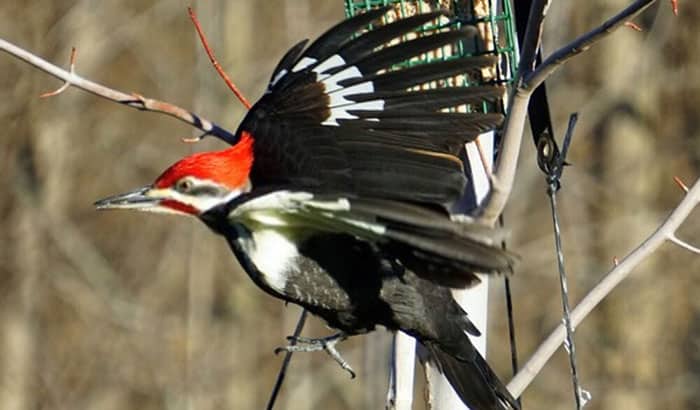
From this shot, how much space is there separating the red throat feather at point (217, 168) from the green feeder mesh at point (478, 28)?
0.69 metres

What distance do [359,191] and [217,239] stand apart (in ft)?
22.8

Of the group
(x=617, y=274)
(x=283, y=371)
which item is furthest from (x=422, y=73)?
(x=283, y=371)

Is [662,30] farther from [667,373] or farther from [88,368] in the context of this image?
[88,368]

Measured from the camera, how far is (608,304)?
10.1 metres

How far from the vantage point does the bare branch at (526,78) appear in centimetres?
247

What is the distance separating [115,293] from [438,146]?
6834 mm

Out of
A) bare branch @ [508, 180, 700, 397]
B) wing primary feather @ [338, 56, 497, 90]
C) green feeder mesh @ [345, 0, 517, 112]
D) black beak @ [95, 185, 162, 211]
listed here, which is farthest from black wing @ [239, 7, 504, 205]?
bare branch @ [508, 180, 700, 397]

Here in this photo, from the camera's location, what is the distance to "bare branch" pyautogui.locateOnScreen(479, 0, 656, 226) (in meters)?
2.47

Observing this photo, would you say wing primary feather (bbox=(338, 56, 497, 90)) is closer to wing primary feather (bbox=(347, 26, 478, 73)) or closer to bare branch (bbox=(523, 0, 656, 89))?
wing primary feather (bbox=(347, 26, 478, 73))

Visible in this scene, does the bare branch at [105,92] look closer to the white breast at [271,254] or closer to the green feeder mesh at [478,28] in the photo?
the white breast at [271,254]

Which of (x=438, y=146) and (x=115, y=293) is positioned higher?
(x=438, y=146)

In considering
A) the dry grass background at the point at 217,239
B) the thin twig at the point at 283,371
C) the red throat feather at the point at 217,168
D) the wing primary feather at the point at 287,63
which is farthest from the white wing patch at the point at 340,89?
Result: the dry grass background at the point at 217,239


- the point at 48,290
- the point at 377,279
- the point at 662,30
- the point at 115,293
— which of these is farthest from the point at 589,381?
the point at 377,279

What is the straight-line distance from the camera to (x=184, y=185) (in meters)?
2.69
